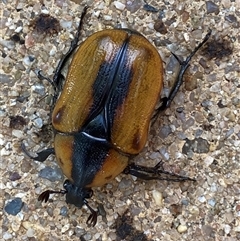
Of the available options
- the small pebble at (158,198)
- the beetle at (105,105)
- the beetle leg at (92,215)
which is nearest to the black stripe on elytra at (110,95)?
the beetle at (105,105)

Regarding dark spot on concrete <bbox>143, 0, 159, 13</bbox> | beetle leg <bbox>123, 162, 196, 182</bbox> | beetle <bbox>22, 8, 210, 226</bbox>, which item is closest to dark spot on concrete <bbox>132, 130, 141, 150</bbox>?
beetle <bbox>22, 8, 210, 226</bbox>

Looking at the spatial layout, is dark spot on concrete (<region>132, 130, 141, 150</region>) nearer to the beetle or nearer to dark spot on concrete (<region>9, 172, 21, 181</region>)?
the beetle

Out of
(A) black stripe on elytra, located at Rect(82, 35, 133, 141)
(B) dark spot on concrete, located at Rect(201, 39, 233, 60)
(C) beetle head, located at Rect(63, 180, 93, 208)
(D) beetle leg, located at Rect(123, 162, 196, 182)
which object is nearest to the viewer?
(A) black stripe on elytra, located at Rect(82, 35, 133, 141)

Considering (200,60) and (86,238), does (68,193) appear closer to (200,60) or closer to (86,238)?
(86,238)

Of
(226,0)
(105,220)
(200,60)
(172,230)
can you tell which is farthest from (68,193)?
(226,0)

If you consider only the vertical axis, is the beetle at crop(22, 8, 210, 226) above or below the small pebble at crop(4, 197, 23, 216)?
above

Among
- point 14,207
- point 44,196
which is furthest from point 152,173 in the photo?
point 14,207
